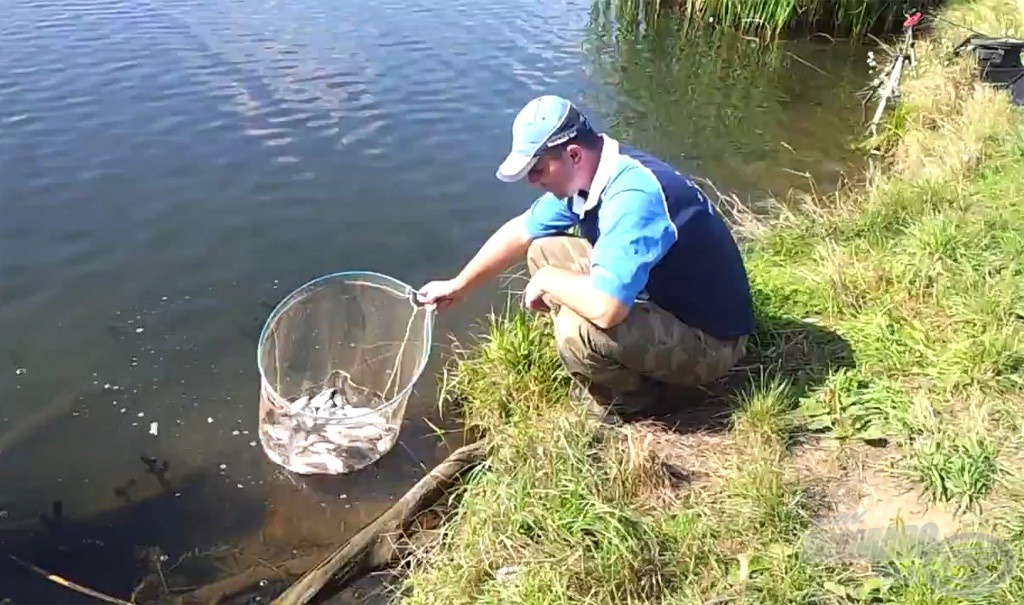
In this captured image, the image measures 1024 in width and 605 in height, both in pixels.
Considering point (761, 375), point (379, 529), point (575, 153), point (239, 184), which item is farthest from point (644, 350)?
point (239, 184)

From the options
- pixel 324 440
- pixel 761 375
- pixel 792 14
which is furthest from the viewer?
pixel 792 14

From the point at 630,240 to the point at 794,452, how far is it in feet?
3.72

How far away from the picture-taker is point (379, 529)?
379 centimetres

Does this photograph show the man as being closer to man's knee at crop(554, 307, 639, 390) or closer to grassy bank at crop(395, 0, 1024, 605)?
man's knee at crop(554, 307, 639, 390)

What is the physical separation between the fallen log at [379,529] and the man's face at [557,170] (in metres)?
1.26

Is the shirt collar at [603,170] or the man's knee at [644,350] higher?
the shirt collar at [603,170]

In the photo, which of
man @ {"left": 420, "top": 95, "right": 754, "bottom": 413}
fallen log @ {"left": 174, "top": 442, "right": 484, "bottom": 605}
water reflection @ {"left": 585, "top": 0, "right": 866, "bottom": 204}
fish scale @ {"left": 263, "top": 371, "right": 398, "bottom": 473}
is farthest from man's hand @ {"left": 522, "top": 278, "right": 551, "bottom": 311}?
water reflection @ {"left": 585, "top": 0, "right": 866, "bottom": 204}

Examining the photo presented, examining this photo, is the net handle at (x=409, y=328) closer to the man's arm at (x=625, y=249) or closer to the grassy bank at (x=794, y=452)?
the grassy bank at (x=794, y=452)

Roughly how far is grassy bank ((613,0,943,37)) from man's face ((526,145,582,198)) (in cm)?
994

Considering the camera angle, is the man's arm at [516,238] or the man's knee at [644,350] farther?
the man's arm at [516,238]

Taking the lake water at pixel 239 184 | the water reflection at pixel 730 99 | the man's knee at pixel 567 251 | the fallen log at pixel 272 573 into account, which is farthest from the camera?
the water reflection at pixel 730 99

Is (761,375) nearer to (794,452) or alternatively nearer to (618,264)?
(794,452)

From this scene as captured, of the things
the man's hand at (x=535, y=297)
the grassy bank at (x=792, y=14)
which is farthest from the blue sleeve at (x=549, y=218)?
the grassy bank at (x=792, y=14)

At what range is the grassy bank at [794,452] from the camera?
10.1 feet
